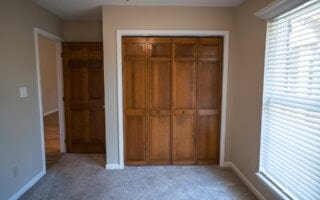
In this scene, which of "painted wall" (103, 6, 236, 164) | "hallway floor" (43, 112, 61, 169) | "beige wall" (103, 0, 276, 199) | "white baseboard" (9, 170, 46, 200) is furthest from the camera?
"hallway floor" (43, 112, 61, 169)

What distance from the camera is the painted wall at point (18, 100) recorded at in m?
2.32

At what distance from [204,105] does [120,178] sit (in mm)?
1695

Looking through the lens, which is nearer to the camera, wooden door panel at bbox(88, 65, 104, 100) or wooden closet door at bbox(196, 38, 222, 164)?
wooden closet door at bbox(196, 38, 222, 164)

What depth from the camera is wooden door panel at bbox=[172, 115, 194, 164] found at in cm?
342

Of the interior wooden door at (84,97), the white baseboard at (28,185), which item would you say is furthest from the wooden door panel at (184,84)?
the white baseboard at (28,185)

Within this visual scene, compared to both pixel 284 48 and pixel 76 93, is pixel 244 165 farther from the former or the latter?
pixel 76 93

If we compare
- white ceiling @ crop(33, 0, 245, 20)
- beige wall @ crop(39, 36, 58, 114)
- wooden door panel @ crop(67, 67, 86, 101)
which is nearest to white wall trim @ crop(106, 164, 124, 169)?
wooden door panel @ crop(67, 67, 86, 101)

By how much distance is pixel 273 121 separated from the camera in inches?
92.2

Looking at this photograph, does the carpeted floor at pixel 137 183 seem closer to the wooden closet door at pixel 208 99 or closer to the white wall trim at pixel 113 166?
the white wall trim at pixel 113 166

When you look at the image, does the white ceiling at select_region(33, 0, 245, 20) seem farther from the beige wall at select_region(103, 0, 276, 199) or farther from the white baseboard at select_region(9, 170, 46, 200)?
the white baseboard at select_region(9, 170, 46, 200)

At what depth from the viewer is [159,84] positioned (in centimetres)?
335

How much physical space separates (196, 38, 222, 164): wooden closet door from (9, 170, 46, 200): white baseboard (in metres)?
2.38

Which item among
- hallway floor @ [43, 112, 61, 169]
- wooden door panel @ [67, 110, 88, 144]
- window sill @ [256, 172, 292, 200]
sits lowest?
hallway floor @ [43, 112, 61, 169]

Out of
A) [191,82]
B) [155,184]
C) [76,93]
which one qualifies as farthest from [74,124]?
[191,82]
